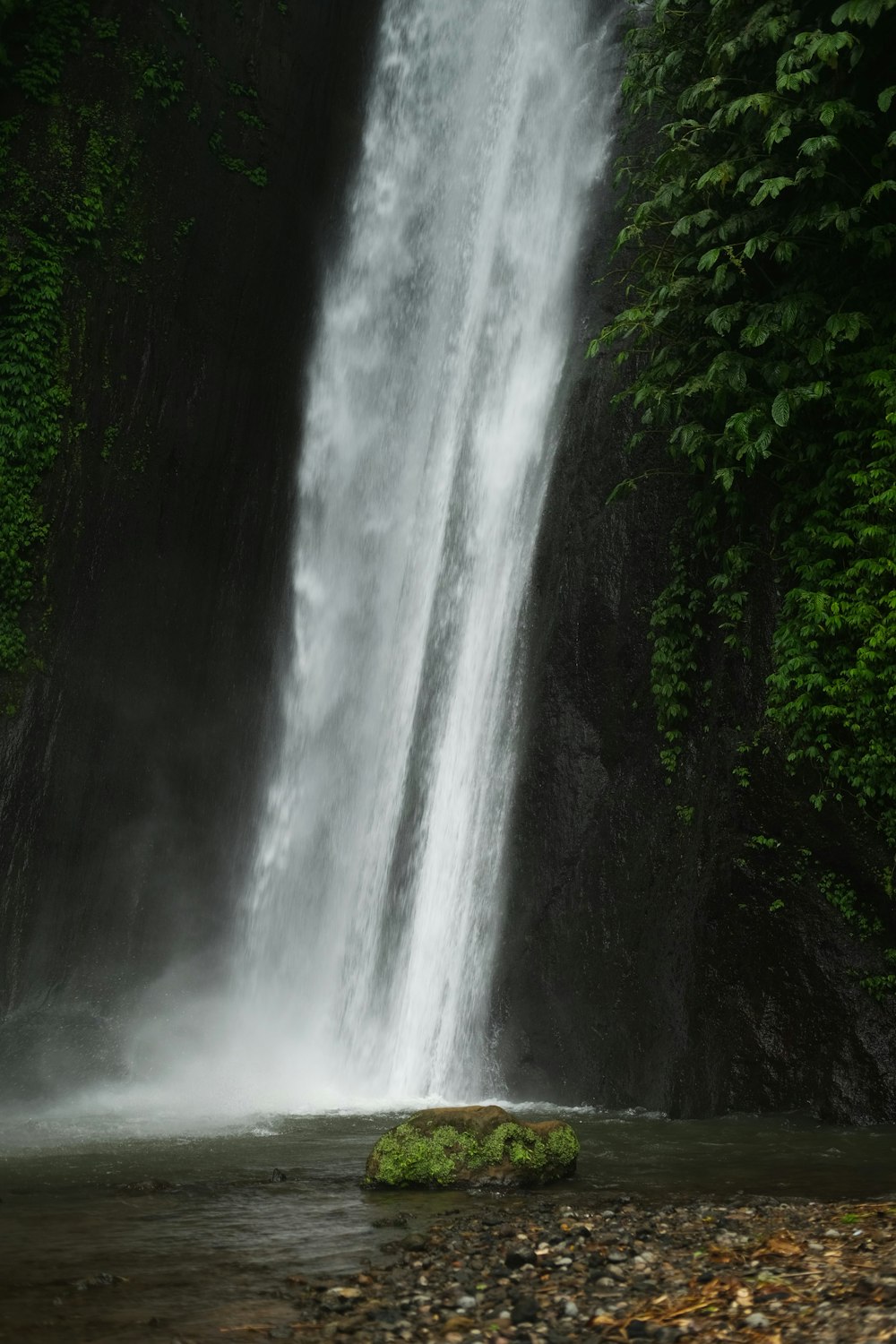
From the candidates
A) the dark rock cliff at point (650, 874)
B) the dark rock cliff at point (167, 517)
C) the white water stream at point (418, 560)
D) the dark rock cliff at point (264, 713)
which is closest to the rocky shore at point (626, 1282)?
the dark rock cliff at point (650, 874)

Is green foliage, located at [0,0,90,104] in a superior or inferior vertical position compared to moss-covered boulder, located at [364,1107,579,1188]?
superior

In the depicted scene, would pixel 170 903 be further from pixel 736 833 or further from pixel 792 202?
pixel 792 202

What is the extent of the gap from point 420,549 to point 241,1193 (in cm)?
898

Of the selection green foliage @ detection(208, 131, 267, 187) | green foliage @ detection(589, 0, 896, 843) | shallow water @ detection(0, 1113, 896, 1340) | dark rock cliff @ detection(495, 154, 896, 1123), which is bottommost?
shallow water @ detection(0, 1113, 896, 1340)

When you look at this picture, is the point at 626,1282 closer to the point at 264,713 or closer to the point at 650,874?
the point at 650,874

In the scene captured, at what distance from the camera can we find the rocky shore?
357 cm

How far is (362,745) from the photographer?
13.6m

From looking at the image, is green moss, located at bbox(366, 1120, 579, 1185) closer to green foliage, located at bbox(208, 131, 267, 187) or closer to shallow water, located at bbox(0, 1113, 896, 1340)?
shallow water, located at bbox(0, 1113, 896, 1340)

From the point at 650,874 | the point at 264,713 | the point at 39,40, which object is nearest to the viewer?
the point at 650,874

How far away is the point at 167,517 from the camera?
49.4ft

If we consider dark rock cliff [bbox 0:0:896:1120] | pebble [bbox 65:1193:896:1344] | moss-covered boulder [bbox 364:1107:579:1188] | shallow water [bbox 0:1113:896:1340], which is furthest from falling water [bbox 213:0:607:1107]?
pebble [bbox 65:1193:896:1344]

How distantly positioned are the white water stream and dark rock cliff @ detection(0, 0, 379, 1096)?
0.65 meters

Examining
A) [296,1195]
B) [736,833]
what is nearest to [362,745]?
[736,833]

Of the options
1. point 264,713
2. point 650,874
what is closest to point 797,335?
point 650,874
